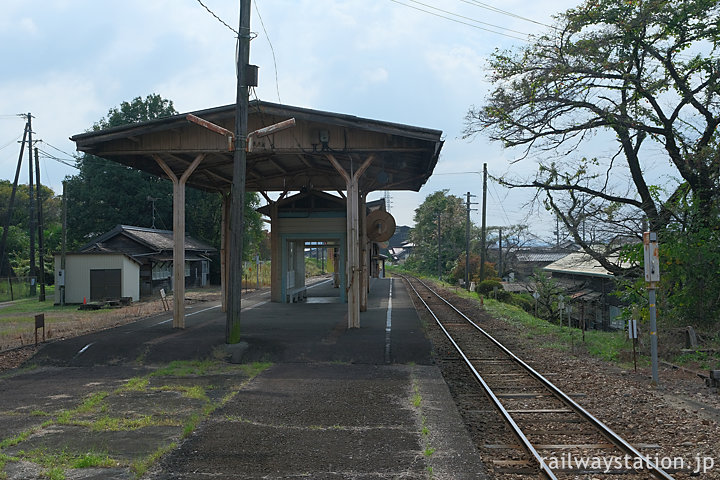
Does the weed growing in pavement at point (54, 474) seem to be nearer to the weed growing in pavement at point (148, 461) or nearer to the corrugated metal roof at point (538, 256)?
the weed growing in pavement at point (148, 461)

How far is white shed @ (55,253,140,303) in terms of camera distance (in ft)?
84.2

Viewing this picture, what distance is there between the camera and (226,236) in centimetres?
1802

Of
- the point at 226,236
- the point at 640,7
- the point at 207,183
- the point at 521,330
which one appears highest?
the point at 640,7

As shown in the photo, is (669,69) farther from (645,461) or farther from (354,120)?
(645,461)

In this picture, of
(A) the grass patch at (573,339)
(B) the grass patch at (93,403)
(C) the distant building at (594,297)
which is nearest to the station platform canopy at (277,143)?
(A) the grass patch at (573,339)

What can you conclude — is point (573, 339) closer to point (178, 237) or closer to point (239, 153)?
point (239, 153)

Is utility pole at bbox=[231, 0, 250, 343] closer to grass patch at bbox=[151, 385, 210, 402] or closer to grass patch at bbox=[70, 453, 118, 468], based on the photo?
grass patch at bbox=[151, 385, 210, 402]

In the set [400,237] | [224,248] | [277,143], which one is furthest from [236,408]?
[400,237]

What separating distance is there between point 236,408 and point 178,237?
6787mm

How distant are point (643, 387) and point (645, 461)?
3755 millimetres

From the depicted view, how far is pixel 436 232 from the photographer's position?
63781 millimetres

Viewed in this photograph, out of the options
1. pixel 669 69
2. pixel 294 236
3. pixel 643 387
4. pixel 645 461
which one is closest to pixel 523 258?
pixel 294 236

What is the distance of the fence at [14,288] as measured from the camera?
29859mm

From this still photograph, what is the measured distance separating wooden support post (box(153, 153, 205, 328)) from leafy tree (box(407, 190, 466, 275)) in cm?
4407
